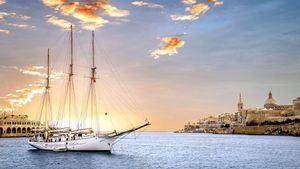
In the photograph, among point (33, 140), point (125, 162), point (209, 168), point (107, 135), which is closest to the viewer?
point (209, 168)

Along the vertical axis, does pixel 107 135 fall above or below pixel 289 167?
above

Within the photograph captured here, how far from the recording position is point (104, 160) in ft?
217

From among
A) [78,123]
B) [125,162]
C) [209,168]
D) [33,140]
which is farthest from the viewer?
[33,140]

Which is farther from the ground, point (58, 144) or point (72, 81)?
point (72, 81)

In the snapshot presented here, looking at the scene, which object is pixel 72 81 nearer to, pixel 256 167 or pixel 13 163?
pixel 13 163

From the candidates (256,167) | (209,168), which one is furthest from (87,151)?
(256,167)

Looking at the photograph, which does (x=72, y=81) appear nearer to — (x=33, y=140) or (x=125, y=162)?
(x=33, y=140)

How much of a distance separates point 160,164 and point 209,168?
7.81 metres

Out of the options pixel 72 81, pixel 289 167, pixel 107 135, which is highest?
pixel 72 81

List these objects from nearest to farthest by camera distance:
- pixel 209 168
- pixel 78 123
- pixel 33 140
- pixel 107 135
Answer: pixel 209 168 < pixel 107 135 < pixel 78 123 < pixel 33 140

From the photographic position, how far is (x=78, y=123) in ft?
276

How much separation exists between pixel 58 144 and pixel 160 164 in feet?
82.8

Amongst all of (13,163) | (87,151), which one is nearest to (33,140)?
(87,151)

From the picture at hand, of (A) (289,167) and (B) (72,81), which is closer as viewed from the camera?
(A) (289,167)
